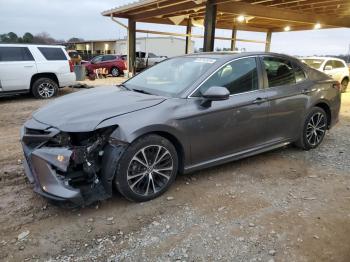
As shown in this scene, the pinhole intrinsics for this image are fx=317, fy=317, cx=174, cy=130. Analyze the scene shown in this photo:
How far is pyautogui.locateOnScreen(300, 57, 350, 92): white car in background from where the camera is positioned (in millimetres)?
11875

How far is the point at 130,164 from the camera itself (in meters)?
3.19

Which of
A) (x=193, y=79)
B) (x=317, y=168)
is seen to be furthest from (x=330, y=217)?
(x=193, y=79)

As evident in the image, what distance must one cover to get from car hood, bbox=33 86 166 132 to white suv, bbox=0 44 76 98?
6350 millimetres

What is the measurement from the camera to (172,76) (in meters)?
4.11

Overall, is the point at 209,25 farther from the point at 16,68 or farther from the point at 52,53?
the point at 16,68

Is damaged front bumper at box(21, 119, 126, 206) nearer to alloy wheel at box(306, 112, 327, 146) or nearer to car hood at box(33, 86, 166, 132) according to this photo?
car hood at box(33, 86, 166, 132)

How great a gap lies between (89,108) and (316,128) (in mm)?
3668

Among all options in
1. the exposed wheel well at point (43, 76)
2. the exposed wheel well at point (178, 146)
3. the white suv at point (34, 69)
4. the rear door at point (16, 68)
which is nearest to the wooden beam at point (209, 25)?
the white suv at point (34, 69)

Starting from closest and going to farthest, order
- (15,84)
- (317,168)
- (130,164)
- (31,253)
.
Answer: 1. (31,253)
2. (130,164)
3. (317,168)
4. (15,84)

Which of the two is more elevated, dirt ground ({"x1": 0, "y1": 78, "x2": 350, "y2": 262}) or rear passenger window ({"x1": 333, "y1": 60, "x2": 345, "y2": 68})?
rear passenger window ({"x1": 333, "y1": 60, "x2": 345, "y2": 68})

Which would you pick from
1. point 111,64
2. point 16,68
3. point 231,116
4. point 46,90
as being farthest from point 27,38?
point 231,116

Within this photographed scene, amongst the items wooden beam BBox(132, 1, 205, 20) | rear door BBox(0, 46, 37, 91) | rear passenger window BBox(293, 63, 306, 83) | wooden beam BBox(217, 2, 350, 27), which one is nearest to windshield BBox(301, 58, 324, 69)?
wooden beam BBox(217, 2, 350, 27)

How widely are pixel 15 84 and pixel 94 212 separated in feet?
24.7

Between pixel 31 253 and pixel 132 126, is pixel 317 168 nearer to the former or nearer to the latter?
pixel 132 126
